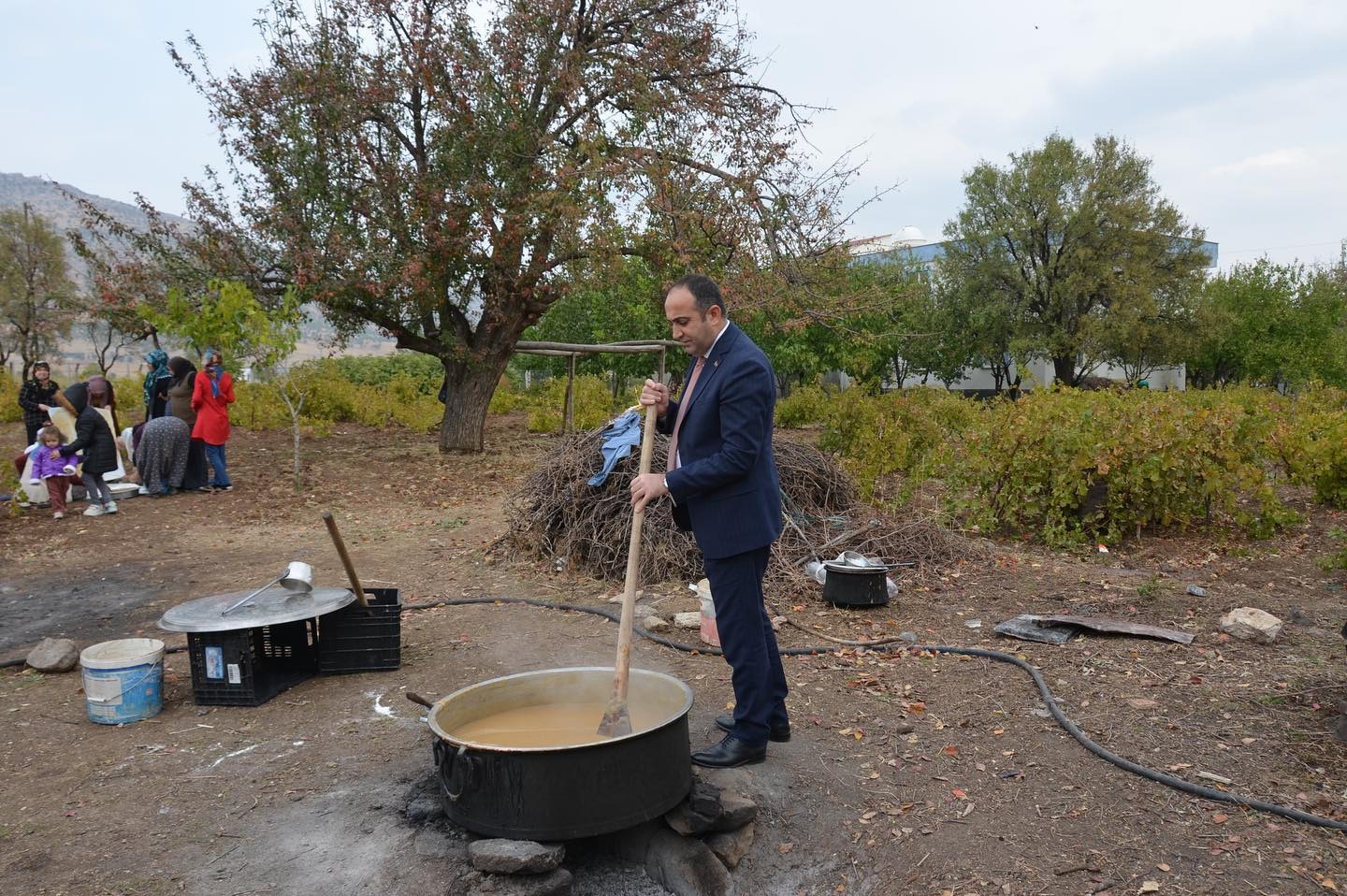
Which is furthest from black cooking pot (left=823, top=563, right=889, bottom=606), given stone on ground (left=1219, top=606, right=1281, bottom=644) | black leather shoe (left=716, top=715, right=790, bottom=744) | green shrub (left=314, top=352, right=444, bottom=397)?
green shrub (left=314, top=352, right=444, bottom=397)

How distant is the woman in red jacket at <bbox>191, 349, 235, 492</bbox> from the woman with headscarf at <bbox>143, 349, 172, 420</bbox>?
86 centimetres

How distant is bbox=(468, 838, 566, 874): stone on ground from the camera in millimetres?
2768

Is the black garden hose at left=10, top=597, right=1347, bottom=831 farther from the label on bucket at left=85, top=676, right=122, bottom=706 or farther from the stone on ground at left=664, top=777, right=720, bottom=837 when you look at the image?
the stone on ground at left=664, top=777, right=720, bottom=837

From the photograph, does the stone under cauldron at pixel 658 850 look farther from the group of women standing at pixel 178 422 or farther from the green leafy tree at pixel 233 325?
the green leafy tree at pixel 233 325

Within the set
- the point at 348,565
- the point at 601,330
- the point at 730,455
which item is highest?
the point at 601,330

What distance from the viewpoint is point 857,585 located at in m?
6.05

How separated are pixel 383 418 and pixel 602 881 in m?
16.7

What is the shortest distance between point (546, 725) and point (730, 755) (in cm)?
Result: 75

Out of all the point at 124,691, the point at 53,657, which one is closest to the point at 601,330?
the point at 53,657

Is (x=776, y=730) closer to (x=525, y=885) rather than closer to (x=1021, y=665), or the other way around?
(x=525, y=885)

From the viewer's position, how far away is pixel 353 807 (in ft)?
11.0

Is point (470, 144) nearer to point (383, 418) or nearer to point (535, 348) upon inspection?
point (535, 348)

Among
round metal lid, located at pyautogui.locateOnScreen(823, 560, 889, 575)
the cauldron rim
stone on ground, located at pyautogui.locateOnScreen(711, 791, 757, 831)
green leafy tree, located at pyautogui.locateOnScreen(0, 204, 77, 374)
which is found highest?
green leafy tree, located at pyautogui.locateOnScreen(0, 204, 77, 374)

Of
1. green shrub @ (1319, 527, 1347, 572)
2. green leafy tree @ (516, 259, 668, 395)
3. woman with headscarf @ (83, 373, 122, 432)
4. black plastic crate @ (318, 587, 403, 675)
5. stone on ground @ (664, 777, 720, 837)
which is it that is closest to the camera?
stone on ground @ (664, 777, 720, 837)
